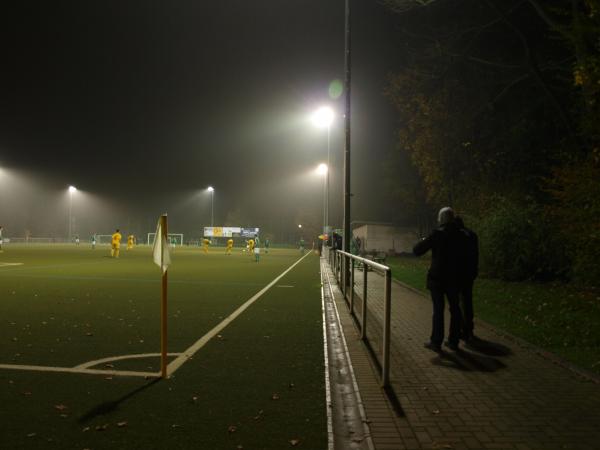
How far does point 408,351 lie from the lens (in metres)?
6.66

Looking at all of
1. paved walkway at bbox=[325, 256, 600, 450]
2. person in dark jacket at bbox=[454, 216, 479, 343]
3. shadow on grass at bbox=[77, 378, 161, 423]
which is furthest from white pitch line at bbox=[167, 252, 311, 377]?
person in dark jacket at bbox=[454, 216, 479, 343]

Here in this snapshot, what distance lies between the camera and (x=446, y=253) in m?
6.31

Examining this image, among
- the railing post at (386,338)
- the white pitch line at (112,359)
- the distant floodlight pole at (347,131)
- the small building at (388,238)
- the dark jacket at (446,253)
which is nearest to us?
the railing post at (386,338)

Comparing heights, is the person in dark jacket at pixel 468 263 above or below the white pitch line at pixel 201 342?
above

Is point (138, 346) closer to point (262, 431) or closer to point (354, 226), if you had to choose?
point (262, 431)

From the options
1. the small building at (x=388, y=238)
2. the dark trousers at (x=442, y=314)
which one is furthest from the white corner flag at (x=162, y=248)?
the small building at (x=388, y=238)

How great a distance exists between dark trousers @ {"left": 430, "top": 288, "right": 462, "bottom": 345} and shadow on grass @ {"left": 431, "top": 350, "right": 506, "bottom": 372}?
0.20 meters

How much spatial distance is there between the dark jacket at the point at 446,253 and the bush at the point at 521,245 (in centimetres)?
1196

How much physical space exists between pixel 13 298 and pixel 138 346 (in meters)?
6.29

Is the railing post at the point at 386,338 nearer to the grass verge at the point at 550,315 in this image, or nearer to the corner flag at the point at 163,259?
the corner flag at the point at 163,259

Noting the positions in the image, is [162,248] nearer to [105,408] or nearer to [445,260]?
[105,408]

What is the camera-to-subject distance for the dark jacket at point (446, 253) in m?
6.30

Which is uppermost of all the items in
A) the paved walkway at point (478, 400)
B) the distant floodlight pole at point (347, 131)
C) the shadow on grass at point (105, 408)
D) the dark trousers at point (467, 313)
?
the distant floodlight pole at point (347, 131)

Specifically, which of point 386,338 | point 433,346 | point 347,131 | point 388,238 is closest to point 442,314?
point 433,346
